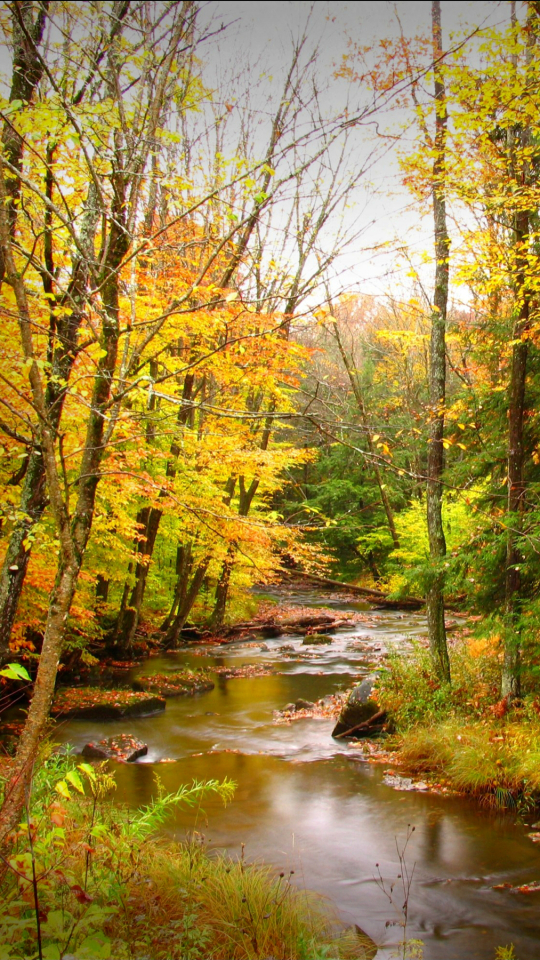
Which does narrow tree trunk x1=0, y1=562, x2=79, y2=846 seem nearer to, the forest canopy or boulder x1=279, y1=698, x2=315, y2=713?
the forest canopy

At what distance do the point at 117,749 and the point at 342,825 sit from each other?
359 centimetres

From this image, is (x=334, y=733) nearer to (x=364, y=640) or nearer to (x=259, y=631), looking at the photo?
(x=364, y=640)

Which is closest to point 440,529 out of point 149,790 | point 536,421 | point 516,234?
point 536,421

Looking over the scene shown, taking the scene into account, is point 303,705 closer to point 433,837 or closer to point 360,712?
point 360,712

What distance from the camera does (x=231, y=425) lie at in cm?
1267

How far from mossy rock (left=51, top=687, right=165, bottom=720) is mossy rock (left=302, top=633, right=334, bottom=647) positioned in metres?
6.39

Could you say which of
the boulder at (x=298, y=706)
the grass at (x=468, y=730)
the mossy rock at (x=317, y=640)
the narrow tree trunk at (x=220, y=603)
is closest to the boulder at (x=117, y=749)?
the boulder at (x=298, y=706)

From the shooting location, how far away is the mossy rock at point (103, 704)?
9.66 m

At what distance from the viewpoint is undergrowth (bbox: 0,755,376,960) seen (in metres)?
2.73

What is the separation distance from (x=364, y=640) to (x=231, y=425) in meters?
7.82

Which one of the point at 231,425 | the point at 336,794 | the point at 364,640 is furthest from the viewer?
the point at 364,640

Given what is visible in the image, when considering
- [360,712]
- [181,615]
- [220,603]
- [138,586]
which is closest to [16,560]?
[360,712]

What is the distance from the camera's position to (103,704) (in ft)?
32.3

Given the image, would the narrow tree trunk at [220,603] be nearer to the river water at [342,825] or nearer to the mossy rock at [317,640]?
the mossy rock at [317,640]
